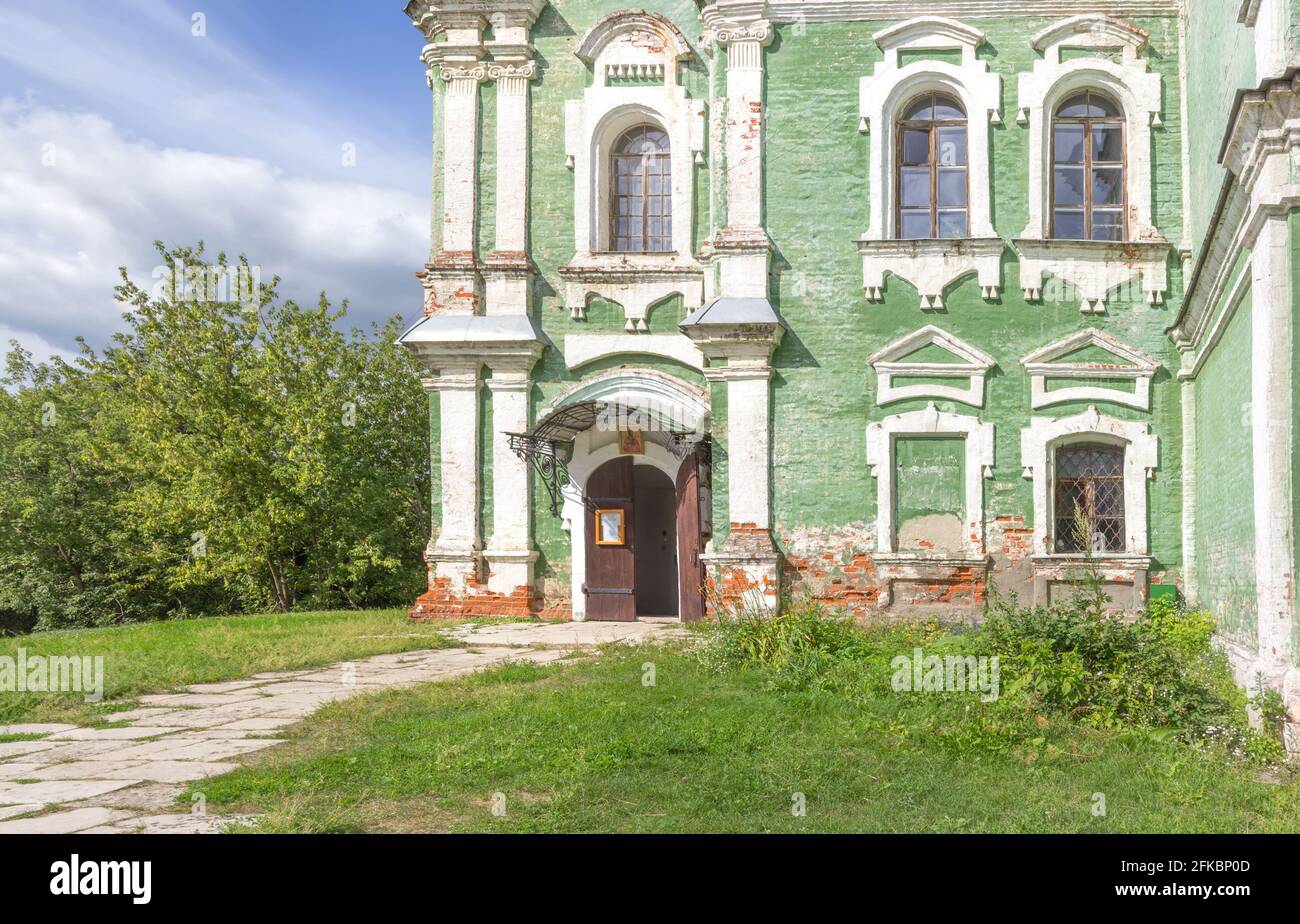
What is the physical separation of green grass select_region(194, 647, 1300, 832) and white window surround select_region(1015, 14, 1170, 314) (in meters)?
6.98

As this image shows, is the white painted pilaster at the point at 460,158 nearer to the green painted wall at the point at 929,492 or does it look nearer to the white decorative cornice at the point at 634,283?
the white decorative cornice at the point at 634,283

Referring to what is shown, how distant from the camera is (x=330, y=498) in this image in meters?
22.2

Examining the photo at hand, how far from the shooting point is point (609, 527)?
562 inches

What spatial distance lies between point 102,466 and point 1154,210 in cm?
2117

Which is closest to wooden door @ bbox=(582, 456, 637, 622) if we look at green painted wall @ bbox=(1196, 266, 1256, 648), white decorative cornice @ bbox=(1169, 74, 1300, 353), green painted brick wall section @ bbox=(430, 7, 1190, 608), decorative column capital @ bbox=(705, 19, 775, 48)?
green painted brick wall section @ bbox=(430, 7, 1190, 608)

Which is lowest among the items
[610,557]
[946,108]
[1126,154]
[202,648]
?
[202,648]

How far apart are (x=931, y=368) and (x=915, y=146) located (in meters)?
2.72

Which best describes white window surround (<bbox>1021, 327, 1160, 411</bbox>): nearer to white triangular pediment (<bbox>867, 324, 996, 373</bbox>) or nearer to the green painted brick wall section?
the green painted brick wall section

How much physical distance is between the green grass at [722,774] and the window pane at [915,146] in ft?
25.1

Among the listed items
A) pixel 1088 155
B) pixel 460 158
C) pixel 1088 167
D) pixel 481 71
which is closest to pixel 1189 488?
pixel 1088 167

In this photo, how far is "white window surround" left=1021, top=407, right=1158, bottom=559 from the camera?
40.6 ft

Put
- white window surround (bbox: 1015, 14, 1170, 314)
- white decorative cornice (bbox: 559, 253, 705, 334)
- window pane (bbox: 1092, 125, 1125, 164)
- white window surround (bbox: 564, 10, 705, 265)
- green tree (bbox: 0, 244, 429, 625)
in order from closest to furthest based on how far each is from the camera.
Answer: white window surround (bbox: 1015, 14, 1170, 314), window pane (bbox: 1092, 125, 1125, 164), white decorative cornice (bbox: 559, 253, 705, 334), white window surround (bbox: 564, 10, 705, 265), green tree (bbox: 0, 244, 429, 625)

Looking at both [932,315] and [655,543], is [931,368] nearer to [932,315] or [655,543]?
[932,315]

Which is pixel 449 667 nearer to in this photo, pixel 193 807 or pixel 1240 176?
pixel 193 807
